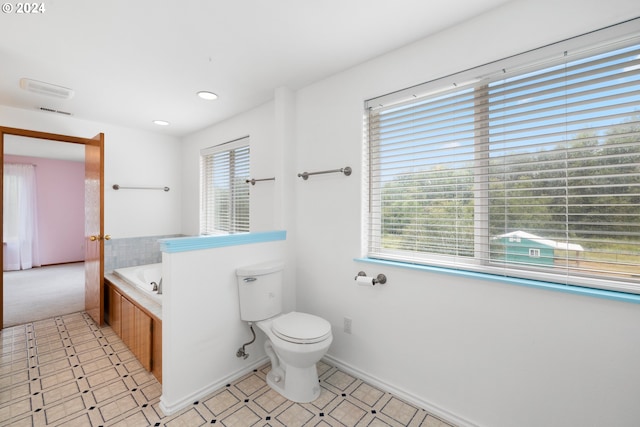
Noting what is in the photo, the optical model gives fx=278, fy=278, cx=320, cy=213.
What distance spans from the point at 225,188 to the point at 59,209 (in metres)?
4.65

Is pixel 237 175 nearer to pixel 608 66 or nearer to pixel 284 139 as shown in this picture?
pixel 284 139

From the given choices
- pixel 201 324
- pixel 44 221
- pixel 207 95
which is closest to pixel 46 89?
pixel 207 95

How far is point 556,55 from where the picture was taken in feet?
4.37

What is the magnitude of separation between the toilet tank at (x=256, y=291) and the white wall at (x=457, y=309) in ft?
1.35

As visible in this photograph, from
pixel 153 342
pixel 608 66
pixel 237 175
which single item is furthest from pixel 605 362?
pixel 237 175

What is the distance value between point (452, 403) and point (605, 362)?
77 cm

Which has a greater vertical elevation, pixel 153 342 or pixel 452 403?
pixel 153 342

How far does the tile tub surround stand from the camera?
3334mm

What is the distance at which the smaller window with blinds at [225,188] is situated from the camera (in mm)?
3133

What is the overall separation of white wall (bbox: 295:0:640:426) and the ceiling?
0.19 meters

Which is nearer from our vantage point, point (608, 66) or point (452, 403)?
point (608, 66)

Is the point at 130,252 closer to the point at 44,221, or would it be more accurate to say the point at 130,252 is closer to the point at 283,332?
the point at 283,332

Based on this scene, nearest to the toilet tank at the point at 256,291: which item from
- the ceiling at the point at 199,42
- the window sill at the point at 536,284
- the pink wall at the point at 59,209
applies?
the window sill at the point at 536,284

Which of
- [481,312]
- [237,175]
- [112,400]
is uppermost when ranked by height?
[237,175]
